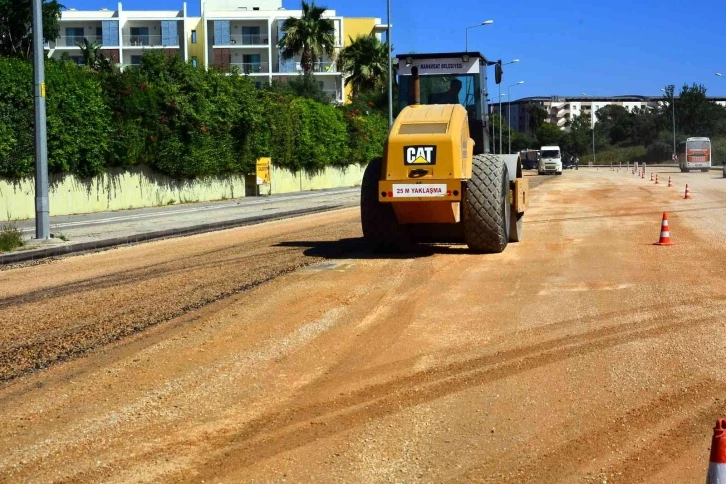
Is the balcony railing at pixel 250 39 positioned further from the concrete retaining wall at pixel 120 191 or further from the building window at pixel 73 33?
the concrete retaining wall at pixel 120 191

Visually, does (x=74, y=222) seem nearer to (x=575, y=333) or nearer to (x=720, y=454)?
(x=575, y=333)

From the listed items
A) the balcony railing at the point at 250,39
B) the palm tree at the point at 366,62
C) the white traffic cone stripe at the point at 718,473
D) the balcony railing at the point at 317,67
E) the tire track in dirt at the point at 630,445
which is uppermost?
the balcony railing at the point at 250,39

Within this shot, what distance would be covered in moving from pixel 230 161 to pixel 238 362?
32.0 metres

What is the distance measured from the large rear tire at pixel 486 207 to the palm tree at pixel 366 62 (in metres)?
49.3

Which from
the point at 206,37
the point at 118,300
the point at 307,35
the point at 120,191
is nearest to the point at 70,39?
the point at 206,37

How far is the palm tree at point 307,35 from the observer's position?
6166cm

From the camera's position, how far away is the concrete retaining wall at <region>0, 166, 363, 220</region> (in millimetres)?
26234

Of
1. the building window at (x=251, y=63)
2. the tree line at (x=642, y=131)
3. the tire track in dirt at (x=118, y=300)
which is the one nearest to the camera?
the tire track in dirt at (x=118, y=300)

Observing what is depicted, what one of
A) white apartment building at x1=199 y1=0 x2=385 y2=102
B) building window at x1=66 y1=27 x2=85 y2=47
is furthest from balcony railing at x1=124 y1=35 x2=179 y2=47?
building window at x1=66 y1=27 x2=85 y2=47

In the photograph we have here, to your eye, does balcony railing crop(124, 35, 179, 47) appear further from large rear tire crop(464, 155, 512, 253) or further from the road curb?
large rear tire crop(464, 155, 512, 253)

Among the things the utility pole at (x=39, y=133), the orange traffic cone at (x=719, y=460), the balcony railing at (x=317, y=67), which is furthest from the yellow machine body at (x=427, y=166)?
the balcony railing at (x=317, y=67)

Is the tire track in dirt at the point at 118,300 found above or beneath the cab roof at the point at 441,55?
beneath

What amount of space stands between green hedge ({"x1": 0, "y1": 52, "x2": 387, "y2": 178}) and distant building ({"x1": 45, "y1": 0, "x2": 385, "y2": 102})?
101 feet

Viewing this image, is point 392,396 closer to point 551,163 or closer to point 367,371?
point 367,371
